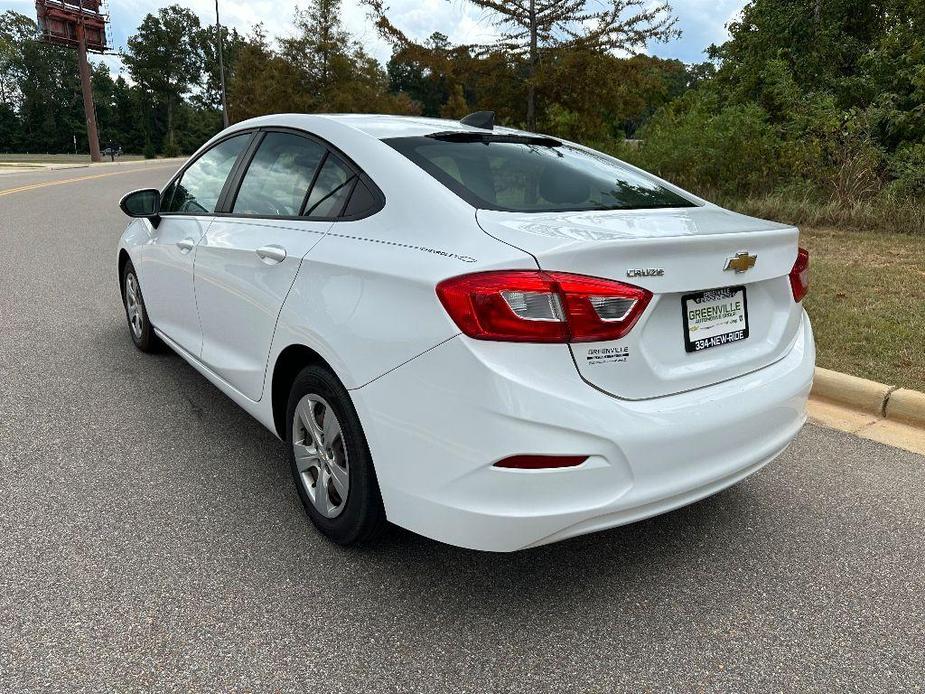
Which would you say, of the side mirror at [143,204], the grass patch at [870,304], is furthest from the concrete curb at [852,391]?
the side mirror at [143,204]

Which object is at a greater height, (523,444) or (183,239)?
(183,239)

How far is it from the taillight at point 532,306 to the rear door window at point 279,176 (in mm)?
1251

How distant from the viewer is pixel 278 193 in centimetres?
319

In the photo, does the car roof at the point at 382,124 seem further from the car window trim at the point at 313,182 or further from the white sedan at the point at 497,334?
the car window trim at the point at 313,182

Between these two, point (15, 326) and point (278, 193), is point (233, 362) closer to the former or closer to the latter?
point (278, 193)

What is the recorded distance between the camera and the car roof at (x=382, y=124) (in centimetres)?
297

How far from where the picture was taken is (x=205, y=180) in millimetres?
3980

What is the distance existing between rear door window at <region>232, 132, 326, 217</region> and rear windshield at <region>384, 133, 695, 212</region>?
1.45 ft

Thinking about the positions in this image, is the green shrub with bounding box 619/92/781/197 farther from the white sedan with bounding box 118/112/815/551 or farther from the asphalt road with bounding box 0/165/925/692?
the white sedan with bounding box 118/112/815/551

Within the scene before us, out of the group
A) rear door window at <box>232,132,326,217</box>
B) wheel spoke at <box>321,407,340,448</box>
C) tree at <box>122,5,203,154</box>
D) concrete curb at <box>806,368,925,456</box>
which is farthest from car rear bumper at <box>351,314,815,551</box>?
tree at <box>122,5,203,154</box>

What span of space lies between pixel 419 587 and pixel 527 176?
165 centimetres

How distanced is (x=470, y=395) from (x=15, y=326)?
17.3ft

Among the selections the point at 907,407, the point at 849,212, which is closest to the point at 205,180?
the point at 907,407

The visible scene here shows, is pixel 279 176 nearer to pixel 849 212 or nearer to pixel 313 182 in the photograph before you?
pixel 313 182
